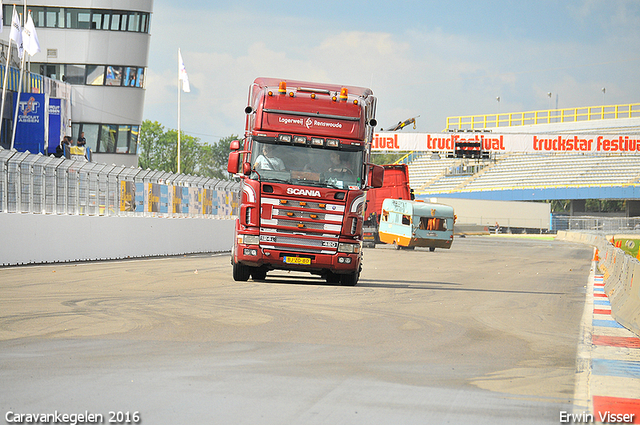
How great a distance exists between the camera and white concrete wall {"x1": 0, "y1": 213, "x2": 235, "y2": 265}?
20209mm

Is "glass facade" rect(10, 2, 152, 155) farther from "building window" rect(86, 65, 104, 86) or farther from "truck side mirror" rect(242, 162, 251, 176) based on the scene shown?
"truck side mirror" rect(242, 162, 251, 176)

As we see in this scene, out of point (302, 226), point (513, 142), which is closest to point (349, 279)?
point (302, 226)

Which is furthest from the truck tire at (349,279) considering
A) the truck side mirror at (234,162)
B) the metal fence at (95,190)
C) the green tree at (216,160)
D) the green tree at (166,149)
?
the green tree at (216,160)

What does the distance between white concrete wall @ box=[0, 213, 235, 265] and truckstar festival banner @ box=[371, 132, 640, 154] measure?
24.6 meters

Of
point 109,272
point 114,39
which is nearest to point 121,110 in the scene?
point 114,39

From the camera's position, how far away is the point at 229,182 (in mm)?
35406

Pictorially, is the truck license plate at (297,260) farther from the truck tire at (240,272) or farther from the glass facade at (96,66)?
the glass facade at (96,66)

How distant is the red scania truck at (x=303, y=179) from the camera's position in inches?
602

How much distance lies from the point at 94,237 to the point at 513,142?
1454 inches

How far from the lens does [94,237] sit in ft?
77.6

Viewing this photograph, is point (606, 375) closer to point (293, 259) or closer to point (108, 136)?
point (293, 259)

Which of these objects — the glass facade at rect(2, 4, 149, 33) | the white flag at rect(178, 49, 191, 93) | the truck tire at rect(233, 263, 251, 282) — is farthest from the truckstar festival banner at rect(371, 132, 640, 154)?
the truck tire at rect(233, 263, 251, 282)

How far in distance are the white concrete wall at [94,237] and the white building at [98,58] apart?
21559mm

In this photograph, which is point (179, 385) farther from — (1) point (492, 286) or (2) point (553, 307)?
(1) point (492, 286)
